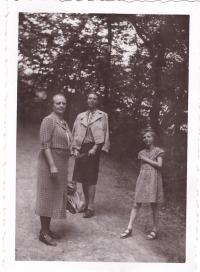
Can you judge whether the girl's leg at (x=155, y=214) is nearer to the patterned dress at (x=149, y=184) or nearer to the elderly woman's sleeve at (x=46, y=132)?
the patterned dress at (x=149, y=184)

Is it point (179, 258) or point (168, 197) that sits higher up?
point (168, 197)

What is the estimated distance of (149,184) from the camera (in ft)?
5.74

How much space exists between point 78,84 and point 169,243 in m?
0.95

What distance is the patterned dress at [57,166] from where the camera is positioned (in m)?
1.72

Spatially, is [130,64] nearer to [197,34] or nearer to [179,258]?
[197,34]

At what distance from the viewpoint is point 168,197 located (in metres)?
1.75

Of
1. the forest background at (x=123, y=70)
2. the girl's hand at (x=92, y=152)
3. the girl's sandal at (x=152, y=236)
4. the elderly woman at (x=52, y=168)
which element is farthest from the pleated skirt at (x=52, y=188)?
the girl's sandal at (x=152, y=236)

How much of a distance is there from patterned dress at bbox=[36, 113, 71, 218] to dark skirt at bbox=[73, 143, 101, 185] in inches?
2.4

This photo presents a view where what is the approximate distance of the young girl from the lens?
175 centimetres

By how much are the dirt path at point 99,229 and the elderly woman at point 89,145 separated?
4cm

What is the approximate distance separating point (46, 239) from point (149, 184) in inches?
23.5

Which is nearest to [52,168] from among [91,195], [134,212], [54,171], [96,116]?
[54,171]
